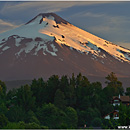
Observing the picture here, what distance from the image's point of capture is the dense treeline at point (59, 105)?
198 ft

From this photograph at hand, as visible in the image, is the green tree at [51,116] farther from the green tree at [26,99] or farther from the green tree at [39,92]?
the green tree at [39,92]

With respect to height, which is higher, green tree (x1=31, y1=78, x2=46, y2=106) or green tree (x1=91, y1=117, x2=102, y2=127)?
green tree (x1=31, y1=78, x2=46, y2=106)

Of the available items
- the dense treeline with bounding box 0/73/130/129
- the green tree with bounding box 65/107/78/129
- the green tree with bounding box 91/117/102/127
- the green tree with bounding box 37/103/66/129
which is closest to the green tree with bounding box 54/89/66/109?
the dense treeline with bounding box 0/73/130/129

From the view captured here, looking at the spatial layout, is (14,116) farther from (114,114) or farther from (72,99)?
(114,114)

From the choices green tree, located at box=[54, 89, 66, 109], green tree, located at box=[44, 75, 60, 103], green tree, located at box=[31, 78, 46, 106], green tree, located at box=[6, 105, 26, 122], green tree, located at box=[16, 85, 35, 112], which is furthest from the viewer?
green tree, located at box=[44, 75, 60, 103]

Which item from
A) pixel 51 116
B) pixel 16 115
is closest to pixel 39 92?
pixel 16 115

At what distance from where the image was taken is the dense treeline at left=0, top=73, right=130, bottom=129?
60.2m

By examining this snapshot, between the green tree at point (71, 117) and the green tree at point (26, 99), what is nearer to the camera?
the green tree at point (71, 117)

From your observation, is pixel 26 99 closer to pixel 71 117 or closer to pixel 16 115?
pixel 16 115

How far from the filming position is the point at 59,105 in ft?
221

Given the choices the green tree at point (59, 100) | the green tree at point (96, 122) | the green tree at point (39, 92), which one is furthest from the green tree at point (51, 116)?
the green tree at point (39, 92)

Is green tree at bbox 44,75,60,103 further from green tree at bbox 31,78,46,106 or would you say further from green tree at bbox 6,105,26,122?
green tree at bbox 6,105,26,122

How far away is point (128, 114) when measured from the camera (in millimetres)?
29703

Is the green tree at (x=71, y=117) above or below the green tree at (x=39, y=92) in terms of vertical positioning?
below
